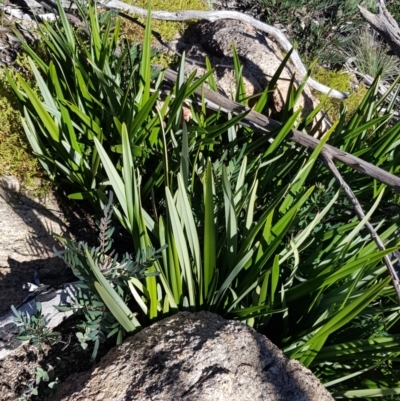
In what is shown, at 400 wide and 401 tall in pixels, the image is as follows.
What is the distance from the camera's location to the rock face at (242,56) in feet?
10.8

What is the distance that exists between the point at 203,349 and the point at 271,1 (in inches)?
157

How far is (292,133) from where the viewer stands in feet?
7.82

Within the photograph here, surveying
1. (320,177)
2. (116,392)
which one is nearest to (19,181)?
A: (116,392)

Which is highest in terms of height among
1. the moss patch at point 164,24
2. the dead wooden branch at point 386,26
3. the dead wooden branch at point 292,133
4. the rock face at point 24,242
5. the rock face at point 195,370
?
the dead wooden branch at point 386,26

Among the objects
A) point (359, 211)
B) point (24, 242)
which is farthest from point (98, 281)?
point (359, 211)

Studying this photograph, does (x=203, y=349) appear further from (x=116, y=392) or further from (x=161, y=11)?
(x=161, y=11)

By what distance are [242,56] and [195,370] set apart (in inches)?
104

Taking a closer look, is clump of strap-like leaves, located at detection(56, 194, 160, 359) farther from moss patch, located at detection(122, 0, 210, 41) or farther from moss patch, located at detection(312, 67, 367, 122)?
moss patch, located at detection(312, 67, 367, 122)

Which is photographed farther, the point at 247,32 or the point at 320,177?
the point at 247,32

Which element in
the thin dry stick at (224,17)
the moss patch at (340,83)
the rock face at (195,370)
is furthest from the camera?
the moss patch at (340,83)

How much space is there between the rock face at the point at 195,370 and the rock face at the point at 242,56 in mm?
1965

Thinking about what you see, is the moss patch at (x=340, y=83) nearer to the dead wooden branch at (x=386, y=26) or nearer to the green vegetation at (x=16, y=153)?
the dead wooden branch at (x=386, y=26)

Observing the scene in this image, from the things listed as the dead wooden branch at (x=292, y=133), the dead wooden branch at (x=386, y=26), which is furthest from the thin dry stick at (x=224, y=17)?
the dead wooden branch at (x=292, y=133)

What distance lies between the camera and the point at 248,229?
1.83m
